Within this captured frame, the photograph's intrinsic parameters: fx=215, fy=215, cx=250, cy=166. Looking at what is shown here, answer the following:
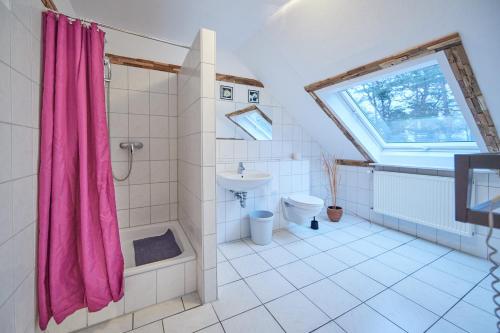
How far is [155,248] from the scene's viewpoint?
73.2 inches

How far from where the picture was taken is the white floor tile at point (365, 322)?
1228 millimetres

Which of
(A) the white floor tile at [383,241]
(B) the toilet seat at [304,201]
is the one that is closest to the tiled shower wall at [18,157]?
(B) the toilet seat at [304,201]

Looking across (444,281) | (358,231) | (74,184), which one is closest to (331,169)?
(358,231)

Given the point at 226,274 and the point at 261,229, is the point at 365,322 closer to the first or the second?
the point at 226,274

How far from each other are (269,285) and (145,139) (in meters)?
1.71

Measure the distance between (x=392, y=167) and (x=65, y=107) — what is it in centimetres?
313

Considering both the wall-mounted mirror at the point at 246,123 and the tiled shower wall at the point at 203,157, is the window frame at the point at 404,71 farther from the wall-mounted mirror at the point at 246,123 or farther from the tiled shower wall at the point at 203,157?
the tiled shower wall at the point at 203,157

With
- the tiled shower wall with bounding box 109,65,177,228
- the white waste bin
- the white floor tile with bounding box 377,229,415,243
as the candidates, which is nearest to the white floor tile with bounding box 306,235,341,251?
the white waste bin

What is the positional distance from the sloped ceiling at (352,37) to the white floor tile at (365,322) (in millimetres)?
1665

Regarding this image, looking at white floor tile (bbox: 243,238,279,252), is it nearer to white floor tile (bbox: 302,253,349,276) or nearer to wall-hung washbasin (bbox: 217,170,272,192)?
white floor tile (bbox: 302,253,349,276)

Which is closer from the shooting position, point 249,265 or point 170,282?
point 170,282

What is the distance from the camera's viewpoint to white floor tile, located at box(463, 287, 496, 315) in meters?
1.39

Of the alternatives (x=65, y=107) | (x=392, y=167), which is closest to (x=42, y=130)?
(x=65, y=107)

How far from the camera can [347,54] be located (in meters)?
1.83
